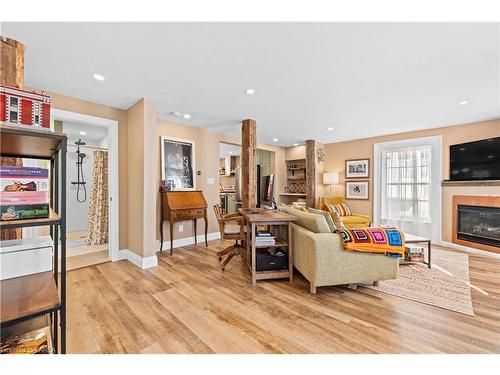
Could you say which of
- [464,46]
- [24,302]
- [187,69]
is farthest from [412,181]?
[24,302]

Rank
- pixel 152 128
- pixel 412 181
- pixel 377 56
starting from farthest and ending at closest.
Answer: pixel 412 181 → pixel 152 128 → pixel 377 56

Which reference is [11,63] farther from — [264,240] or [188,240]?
[188,240]

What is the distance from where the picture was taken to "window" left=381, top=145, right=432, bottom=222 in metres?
4.65

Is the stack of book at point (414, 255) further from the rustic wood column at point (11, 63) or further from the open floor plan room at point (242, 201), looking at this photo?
the rustic wood column at point (11, 63)

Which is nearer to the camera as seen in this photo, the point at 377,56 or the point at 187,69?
the point at 377,56

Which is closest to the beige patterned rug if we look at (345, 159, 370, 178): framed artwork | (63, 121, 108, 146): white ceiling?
(345, 159, 370, 178): framed artwork

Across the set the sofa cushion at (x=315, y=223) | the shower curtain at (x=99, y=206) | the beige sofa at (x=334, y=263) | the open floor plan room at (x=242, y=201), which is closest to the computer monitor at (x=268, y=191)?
the open floor plan room at (x=242, y=201)

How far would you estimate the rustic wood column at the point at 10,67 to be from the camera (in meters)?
1.67

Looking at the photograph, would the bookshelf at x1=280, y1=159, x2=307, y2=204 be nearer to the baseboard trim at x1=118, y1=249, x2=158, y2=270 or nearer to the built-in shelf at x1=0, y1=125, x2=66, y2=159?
the baseboard trim at x1=118, y1=249, x2=158, y2=270

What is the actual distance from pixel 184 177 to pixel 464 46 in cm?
387

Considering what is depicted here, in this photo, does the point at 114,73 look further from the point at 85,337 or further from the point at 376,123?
the point at 376,123

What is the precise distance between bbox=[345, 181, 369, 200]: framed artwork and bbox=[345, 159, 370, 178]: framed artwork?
0.59 ft

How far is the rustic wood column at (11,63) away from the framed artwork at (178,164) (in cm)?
210
